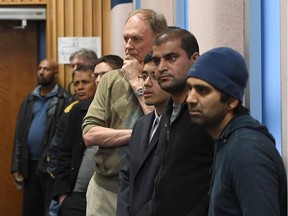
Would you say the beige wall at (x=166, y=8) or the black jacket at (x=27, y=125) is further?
the black jacket at (x=27, y=125)

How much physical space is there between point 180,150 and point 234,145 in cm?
46

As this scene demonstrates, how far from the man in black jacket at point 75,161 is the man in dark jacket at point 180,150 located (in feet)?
5.49

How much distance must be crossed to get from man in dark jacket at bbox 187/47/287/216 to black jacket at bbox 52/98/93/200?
2.26 meters

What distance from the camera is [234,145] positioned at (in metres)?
1.85

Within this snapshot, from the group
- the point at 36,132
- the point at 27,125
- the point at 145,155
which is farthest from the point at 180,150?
the point at 27,125

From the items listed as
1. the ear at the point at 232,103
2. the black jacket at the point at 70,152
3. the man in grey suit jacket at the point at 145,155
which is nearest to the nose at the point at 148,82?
the man in grey suit jacket at the point at 145,155

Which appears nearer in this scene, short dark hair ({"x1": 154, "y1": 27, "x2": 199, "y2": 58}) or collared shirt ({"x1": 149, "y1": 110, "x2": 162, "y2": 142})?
short dark hair ({"x1": 154, "y1": 27, "x2": 199, "y2": 58})

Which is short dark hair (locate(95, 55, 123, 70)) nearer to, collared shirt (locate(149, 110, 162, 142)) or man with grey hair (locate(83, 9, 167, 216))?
man with grey hair (locate(83, 9, 167, 216))

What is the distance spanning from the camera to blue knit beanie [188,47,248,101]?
1918 mm

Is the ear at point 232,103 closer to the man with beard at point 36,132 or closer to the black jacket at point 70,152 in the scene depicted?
the black jacket at point 70,152

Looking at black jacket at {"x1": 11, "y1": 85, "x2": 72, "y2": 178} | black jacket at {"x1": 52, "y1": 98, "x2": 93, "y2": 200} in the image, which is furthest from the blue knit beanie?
black jacket at {"x1": 11, "y1": 85, "x2": 72, "y2": 178}

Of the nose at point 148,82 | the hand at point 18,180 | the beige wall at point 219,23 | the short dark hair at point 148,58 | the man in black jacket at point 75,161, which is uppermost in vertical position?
the beige wall at point 219,23

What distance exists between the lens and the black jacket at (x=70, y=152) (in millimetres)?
4156

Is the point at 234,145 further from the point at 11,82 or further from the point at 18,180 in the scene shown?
the point at 11,82
